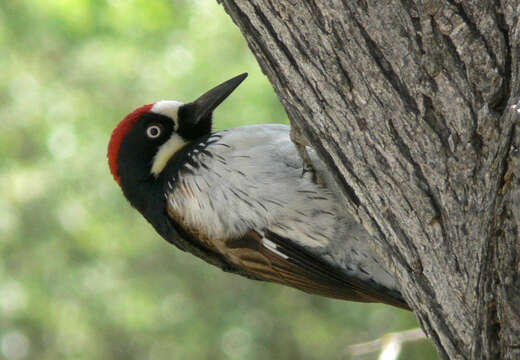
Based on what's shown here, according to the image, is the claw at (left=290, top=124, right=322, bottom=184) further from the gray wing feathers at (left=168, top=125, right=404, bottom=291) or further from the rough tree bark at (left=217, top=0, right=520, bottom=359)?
the rough tree bark at (left=217, top=0, right=520, bottom=359)

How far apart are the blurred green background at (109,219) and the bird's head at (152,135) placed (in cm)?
377

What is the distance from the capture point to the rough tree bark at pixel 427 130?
183cm

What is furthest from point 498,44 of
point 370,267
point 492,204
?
point 370,267

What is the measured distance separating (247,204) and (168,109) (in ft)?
2.52

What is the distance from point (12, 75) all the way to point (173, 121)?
6.39 meters

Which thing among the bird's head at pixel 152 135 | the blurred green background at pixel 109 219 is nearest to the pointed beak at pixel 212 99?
the bird's head at pixel 152 135

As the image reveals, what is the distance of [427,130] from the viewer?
6.56 ft

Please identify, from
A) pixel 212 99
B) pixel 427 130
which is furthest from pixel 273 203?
pixel 427 130

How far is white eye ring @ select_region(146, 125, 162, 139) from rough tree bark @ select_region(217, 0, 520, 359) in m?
1.53

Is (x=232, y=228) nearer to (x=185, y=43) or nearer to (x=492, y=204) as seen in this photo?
(x=492, y=204)

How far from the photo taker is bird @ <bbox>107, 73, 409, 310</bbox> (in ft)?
10.8

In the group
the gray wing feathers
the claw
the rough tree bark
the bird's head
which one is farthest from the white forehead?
the rough tree bark

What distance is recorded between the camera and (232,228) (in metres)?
3.42

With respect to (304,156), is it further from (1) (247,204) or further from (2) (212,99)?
(2) (212,99)
